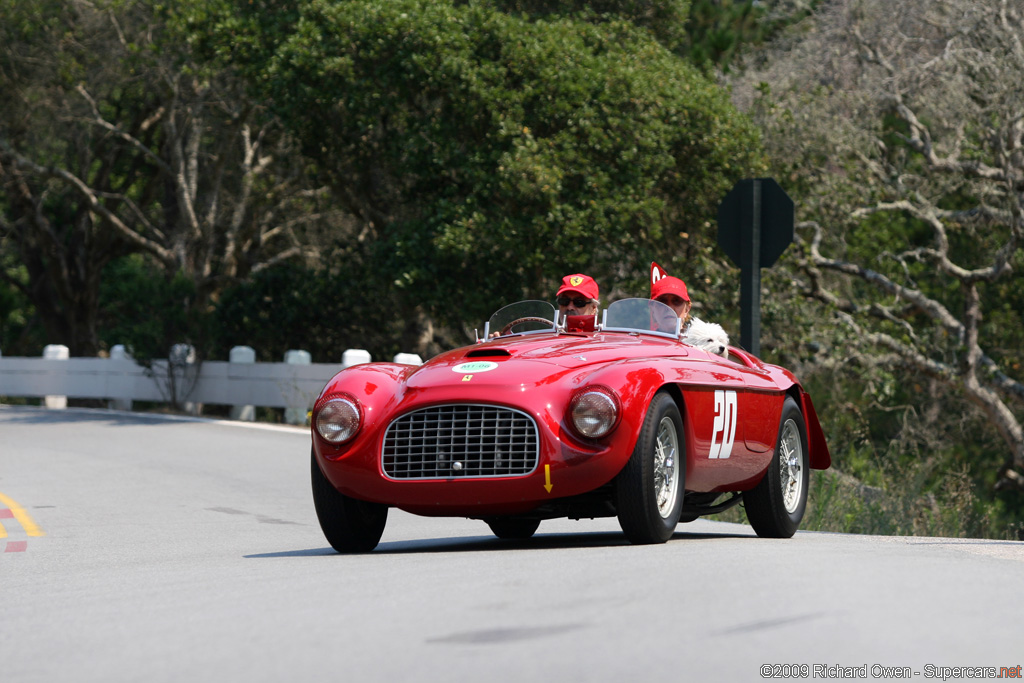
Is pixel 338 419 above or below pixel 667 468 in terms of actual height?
above

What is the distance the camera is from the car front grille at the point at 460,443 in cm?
767

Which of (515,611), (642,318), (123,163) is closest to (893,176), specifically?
(642,318)

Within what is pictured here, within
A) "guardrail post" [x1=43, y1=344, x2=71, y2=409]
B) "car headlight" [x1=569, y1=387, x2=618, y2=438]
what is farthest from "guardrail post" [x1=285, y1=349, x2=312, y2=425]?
"car headlight" [x1=569, y1=387, x2=618, y2=438]

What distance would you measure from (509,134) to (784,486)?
12.1 meters

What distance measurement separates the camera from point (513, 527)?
9594 mm

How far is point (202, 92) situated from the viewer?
100ft

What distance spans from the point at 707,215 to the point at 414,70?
4898mm

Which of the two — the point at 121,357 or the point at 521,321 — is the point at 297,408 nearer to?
the point at 121,357

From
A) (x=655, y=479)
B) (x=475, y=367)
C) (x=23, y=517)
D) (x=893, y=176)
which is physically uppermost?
(x=893, y=176)

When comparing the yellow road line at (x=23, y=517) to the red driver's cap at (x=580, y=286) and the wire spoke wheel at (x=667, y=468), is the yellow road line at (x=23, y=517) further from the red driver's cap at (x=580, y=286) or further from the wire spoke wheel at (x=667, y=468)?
the wire spoke wheel at (x=667, y=468)

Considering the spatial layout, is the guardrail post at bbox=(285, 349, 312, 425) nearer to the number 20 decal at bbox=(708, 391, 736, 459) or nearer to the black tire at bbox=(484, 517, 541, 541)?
the black tire at bbox=(484, 517, 541, 541)

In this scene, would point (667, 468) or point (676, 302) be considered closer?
point (667, 468)

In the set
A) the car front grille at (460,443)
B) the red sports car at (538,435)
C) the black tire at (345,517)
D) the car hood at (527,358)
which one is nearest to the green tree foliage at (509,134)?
the car hood at (527,358)

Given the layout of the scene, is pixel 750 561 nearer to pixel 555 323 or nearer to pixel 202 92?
pixel 555 323
